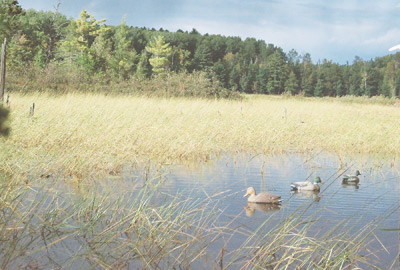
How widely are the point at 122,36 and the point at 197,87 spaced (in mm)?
27272

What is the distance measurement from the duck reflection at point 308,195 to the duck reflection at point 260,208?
1.77 ft

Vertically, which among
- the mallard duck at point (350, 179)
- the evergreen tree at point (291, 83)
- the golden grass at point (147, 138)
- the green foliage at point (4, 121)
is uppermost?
the evergreen tree at point (291, 83)

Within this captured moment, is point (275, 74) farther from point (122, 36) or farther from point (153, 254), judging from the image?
point (153, 254)

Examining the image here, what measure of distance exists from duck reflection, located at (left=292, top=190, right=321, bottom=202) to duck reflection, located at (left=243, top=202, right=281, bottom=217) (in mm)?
538

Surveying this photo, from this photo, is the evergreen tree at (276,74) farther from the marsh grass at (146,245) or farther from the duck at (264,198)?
the marsh grass at (146,245)

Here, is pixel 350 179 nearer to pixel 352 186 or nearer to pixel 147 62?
pixel 352 186

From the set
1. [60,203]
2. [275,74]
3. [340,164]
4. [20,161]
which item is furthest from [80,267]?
[275,74]

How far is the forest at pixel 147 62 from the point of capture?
2442 centimetres

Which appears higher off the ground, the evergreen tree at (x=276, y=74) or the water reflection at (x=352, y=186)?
the evergreen tree at (x=276, y=74)

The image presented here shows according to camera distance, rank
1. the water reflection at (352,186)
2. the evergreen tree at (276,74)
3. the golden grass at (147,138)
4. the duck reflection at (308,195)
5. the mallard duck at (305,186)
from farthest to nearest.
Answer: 1. the evergreen tree at (276,74)
2. the golden grass at (147,138)
3. the water reflection at (352,186)
4. the mallard duck at (305,186)
5. the duck reflection at (308,195)

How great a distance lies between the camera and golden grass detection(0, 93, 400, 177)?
658cm

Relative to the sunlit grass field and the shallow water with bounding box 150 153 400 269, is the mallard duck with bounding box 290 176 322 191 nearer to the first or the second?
the shallow water with bounding box 150 153 400 269

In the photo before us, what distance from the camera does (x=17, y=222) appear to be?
3730 millimetres

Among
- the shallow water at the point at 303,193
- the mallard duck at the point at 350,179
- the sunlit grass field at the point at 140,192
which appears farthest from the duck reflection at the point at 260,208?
the mallard duck at the point at 350,179
